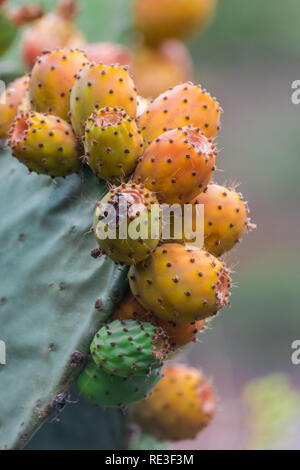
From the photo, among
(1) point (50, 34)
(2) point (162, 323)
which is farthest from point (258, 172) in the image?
(2) point (162, 323)

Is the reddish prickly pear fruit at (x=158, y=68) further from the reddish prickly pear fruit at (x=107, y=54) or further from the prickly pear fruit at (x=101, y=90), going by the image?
the prickly pear fruit at (x=101, y=90)

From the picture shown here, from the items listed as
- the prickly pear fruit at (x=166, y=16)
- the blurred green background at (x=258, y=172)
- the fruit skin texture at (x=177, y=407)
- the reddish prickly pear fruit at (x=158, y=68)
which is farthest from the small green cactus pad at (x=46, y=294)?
the blurred green background at (x=258, y=172)

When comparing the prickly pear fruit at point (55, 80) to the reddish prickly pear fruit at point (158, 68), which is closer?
the prickly pear fruit at point (55, 80)

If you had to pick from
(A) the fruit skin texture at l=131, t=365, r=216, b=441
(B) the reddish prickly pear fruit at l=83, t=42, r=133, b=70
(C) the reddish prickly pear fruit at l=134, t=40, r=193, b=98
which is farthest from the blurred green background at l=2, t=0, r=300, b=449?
(A) the fruit skin texture at l=131, t=365, r=216, b=441

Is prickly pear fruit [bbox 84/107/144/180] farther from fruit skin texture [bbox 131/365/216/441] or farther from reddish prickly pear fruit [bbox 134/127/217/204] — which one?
fruit skin texture [bbox 131/365/216/441]
